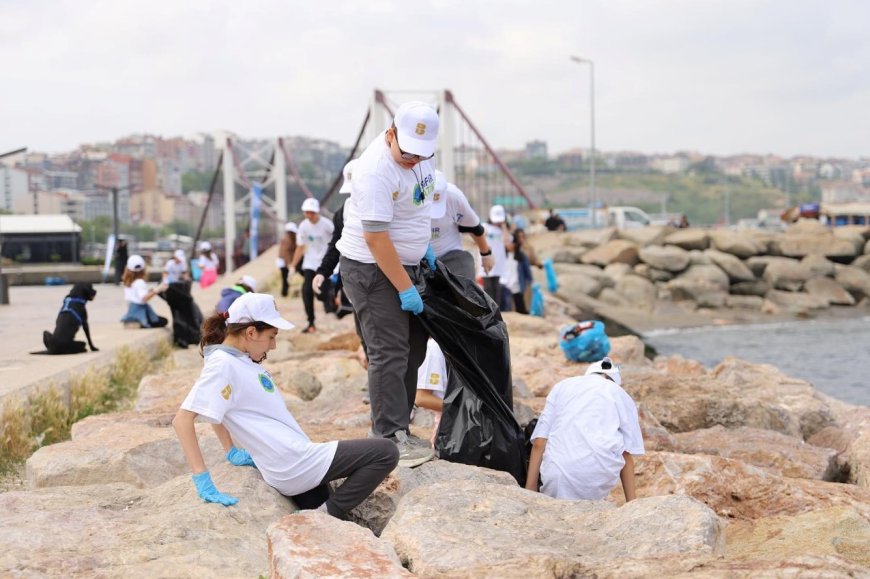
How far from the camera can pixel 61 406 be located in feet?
25.7

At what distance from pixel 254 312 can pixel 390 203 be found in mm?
878

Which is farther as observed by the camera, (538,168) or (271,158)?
(538,168)

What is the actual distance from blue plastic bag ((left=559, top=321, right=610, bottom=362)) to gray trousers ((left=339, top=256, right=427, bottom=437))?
195 cm

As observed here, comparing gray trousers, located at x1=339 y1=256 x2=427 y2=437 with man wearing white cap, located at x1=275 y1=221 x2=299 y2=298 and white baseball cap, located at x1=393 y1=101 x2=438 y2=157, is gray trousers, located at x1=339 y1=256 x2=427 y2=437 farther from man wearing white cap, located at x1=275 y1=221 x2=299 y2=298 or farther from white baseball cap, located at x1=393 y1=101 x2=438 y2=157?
man wearing white cap, located at x1=275 y1=221 x2=299 y2=298

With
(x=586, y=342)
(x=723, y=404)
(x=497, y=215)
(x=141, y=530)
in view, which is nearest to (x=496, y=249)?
(x=497, y=215)

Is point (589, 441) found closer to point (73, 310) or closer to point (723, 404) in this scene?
point (723, 404)

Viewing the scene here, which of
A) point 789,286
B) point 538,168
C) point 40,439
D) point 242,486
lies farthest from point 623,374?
point 538,168

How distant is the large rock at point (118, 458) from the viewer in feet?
16.6

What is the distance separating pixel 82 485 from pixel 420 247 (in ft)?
5.76

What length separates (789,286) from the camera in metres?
30.8

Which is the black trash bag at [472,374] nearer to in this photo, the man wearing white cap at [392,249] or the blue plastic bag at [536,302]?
the man wearing white cap at [392,249]

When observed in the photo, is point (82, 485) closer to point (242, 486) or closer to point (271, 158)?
point (242, 486)

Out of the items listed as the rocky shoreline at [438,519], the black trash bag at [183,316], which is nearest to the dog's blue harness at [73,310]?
the black trash bag at [183,316]

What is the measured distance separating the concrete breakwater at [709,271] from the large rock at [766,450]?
18.3 m
